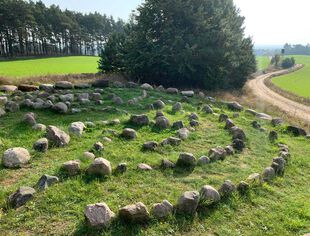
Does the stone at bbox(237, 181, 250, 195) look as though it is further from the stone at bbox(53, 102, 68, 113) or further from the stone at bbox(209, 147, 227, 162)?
the stone at bbox(53, 102, 68, 113)

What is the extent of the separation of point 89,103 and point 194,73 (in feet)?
34.5

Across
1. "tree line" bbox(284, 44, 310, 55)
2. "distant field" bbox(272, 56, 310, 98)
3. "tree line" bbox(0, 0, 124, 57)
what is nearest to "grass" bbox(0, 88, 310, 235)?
"distant field" bbox(272, 56, 310, 98)

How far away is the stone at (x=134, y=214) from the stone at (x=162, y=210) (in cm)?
19

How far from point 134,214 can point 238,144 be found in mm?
4692

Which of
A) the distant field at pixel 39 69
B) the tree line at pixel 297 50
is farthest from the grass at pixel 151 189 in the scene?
the tree line at pixel 297 50

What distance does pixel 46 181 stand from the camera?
555cm

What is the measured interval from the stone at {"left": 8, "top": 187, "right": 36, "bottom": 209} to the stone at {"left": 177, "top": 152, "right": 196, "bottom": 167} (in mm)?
3029

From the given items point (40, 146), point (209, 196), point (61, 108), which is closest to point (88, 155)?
point (40, 146)

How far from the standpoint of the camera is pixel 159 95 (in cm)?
1520

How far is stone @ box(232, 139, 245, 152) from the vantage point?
8.55 meters

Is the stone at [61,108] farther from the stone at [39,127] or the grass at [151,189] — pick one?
the stone at [39,127]

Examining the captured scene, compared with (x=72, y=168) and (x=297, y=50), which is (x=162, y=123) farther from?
(x=297, y=50)

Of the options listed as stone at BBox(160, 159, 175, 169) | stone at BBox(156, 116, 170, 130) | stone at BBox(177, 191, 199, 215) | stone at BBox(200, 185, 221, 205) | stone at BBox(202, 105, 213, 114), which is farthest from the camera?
stone at BBox(202, 105, 213, 114)

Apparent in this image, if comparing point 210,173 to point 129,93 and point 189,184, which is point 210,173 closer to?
point 189,184
